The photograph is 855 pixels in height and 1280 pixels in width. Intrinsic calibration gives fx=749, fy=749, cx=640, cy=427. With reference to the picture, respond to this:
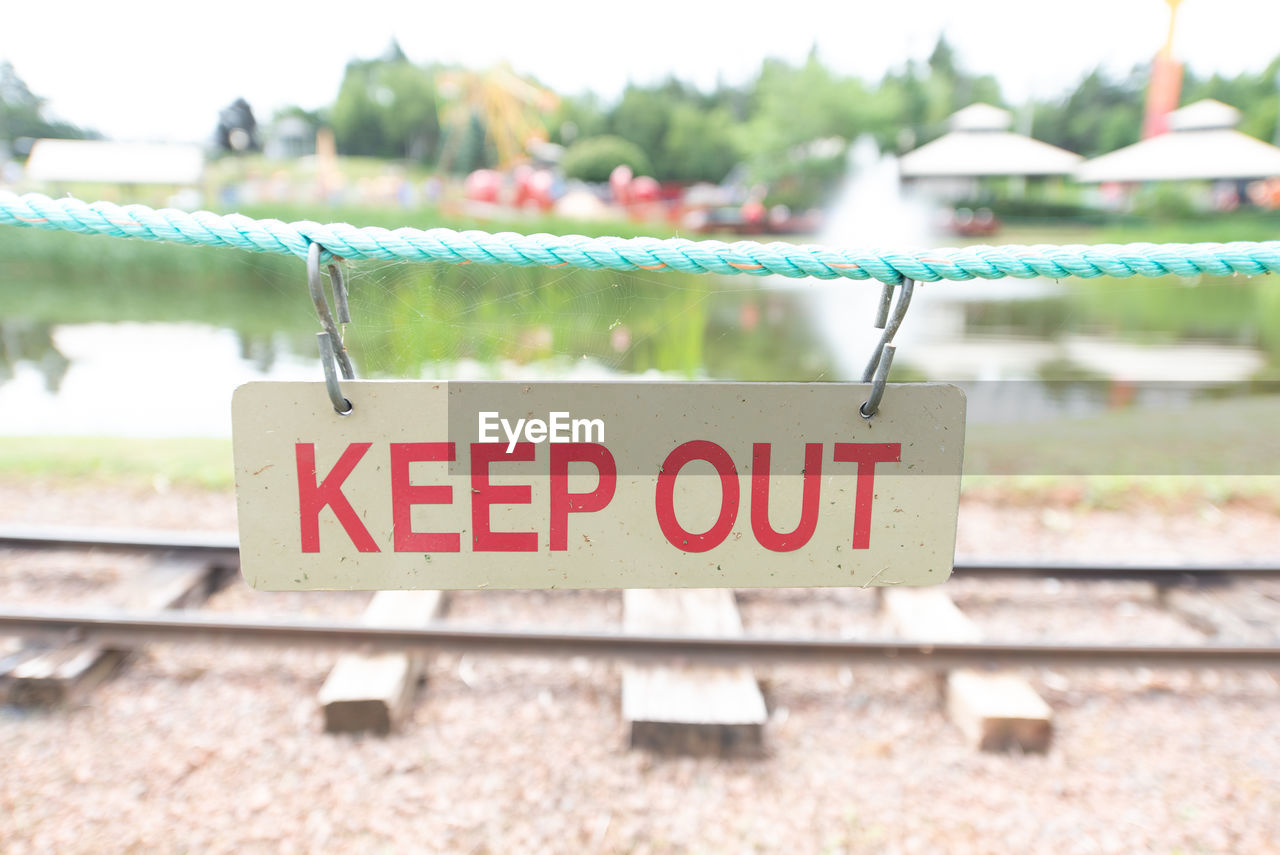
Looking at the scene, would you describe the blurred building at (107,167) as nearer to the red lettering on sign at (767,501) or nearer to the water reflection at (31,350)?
the water reflection at (31,350)

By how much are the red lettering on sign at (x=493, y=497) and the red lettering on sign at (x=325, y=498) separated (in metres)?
0.14

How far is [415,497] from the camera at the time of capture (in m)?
1.03

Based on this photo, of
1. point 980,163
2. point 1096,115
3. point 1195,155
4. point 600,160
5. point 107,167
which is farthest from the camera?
point 600,160

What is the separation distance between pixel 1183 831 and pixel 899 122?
9.61m

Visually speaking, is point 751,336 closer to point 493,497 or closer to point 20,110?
point 493,497

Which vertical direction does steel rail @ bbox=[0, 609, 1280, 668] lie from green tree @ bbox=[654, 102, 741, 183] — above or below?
below

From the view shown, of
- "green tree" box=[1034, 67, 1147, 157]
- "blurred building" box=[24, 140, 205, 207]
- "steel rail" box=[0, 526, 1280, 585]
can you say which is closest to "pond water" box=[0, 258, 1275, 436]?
"blurred building" box=[24, 140, 205, 207]

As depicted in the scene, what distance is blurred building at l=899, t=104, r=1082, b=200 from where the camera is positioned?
28.9ft

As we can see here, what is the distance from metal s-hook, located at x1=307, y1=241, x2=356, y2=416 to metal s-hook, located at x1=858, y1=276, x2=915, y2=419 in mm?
689

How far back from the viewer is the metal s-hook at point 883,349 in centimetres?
98

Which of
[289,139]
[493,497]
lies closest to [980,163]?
[289,139]

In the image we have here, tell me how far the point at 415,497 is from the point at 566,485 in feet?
0.68

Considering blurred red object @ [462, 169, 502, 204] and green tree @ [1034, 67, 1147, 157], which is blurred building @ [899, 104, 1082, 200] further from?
blurred red object @ [462, 169, 502, 204]

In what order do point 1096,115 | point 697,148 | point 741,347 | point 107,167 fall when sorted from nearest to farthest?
point 741,347 → point 107,167 → point 1096,115 → point 697,148
